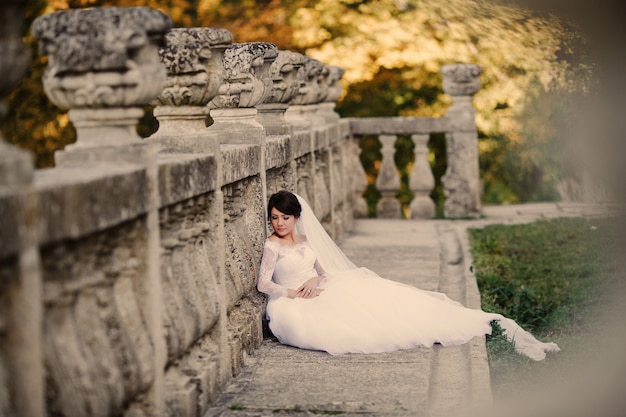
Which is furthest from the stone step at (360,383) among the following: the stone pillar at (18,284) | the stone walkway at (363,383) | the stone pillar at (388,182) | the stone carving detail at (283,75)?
the stone pillar at (388,182)

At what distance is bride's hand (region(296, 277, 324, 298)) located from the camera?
6316mm

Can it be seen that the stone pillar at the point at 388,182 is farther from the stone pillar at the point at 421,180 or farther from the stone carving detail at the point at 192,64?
the stone carving detail at the point at 192,64

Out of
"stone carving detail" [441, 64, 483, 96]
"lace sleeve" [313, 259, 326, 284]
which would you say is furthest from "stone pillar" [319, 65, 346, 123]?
"lace sleeve" [313, 259, 326, 284]

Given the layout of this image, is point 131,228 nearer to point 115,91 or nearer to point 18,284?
point 115,91

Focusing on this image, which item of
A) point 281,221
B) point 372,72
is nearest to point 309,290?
point 281,221

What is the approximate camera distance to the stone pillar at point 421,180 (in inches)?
512

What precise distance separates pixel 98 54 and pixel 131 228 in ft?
2.17

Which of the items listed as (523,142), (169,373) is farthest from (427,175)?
(169,373)

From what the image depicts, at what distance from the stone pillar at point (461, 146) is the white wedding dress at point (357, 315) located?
6466 mm

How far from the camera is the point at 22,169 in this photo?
292cm

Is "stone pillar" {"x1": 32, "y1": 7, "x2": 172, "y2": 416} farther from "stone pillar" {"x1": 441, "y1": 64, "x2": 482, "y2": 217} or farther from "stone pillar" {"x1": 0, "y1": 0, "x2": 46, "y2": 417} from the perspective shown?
"stone pillar" {"x1": 441, "y1": 64, "x2": 482, "y2": 217}

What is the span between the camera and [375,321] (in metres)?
6.03

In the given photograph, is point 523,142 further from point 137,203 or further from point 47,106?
point 137,203

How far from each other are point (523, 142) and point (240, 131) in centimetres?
1001
